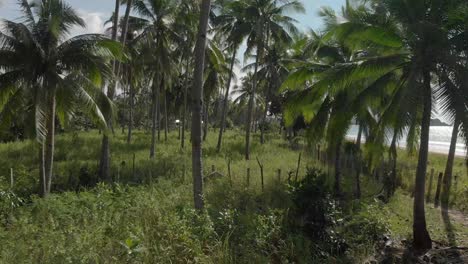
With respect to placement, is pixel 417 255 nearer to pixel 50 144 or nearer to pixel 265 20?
pixel 50 144

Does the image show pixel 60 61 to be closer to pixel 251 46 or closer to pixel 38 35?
pixel 38 35

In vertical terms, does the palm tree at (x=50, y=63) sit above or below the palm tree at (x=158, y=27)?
below

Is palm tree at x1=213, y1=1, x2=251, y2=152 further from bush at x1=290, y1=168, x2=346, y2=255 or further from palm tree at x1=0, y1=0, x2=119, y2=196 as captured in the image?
bush at x1=290, y1=168, x2=346, y2=255

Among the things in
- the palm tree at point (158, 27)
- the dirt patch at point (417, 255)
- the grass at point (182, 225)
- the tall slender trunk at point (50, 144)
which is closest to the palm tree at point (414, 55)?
the dirt patch at point (417, 255)

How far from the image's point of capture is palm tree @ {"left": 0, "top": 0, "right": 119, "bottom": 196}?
1128cm

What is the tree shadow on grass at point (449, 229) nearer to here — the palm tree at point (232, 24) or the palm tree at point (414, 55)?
the palm tree at point (414, 55)

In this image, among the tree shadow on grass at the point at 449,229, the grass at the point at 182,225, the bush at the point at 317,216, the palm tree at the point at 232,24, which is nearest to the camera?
the grass at the point at 182,225

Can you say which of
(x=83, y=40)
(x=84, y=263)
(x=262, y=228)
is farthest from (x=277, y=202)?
(x=83, y=40)

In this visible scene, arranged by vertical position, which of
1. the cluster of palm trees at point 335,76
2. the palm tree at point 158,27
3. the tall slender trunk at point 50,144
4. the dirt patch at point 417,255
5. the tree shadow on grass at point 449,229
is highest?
the palm tree at point 158,27

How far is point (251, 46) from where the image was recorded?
74.2ft

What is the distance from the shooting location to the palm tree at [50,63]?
11.3 metres

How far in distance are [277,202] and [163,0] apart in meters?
12.7

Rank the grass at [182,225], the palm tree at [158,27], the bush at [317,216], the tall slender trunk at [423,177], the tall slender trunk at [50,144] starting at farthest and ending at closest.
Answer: the palm tree at [158,27] < the tall slender trunk at [50,144] < the tall slender trunk at [423,177] < the bush at [317,216] < the grass at [182,225]

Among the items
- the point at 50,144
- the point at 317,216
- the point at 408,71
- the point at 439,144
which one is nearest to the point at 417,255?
the point at 317,216
